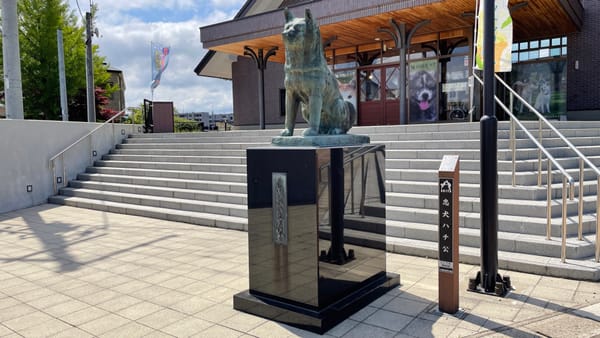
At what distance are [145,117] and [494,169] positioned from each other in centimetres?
1558

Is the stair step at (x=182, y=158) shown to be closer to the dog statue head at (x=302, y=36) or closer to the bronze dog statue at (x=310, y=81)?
the bronze dog statue at (x=310, y=81)

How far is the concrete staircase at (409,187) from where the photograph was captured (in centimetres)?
523

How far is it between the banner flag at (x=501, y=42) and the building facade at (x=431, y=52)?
487cm

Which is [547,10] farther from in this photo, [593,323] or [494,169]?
[593,323]

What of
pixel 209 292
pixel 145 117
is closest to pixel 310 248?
pixel 209 292

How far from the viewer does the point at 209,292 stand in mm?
4469

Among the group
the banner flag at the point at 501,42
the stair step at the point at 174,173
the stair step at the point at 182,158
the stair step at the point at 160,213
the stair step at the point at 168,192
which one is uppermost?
the banner flag at the point at 501,42

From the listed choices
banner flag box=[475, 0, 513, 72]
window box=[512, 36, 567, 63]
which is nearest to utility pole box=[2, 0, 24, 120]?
banner flag box=[475, 0, 513, 72]

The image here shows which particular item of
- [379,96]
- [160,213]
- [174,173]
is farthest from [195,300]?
[379,96]

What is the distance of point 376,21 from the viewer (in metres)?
12.3

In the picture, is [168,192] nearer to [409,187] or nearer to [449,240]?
[409,187]

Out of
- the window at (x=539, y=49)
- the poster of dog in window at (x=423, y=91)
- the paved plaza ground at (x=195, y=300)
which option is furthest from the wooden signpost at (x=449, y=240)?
the window at (x=539, y=49)

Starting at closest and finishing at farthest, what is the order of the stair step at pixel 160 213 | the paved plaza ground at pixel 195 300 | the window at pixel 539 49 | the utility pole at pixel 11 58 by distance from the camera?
the paved plaza ground at pixel 195 300 < the stair step at pixel 160 213 < the utility pole at pixel 11 58 < the window at pixel 539 49

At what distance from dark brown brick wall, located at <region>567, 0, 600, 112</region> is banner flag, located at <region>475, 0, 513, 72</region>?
9.22 metres
